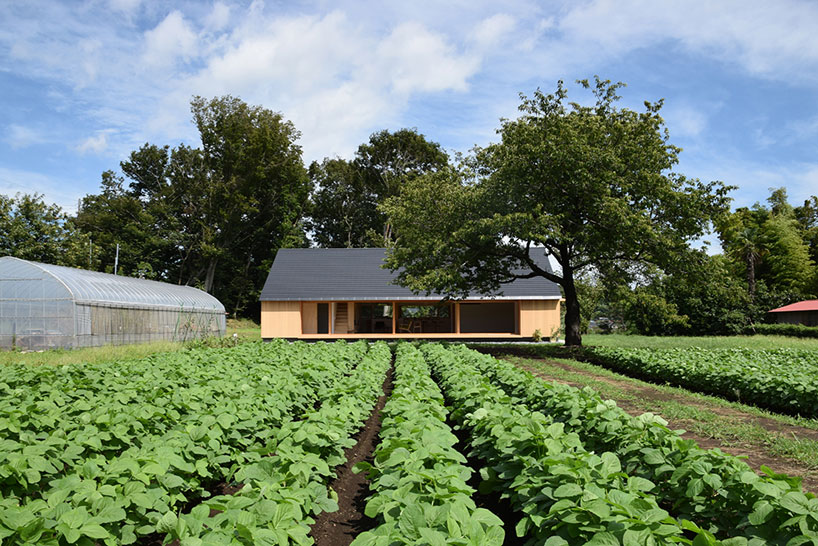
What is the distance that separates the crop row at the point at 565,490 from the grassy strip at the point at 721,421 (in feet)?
10.3

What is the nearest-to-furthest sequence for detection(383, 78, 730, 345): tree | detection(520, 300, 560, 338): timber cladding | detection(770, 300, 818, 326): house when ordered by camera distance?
detection(383, 78, 730, 345): tree → detection(520, 300, 560, 338): timber cladding → detection(770, 300, 818, 326): house

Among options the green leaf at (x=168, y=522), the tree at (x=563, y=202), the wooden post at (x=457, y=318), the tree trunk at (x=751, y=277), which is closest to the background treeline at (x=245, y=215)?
the tree trunk at (x=751, y=277)

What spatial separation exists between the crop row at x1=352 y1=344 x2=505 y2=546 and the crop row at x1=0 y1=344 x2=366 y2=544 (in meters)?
1.03

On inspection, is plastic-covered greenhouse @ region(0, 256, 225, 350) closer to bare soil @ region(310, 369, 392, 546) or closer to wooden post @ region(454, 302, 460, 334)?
wooden post @ region(454, 302, 460, 334)

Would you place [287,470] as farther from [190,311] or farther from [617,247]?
[190,311]

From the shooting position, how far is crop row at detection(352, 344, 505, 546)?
2.51m

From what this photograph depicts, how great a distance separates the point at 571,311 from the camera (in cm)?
1919

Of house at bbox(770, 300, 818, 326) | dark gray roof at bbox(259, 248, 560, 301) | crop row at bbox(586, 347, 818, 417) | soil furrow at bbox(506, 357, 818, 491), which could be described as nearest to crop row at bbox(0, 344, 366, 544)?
soil furrow at bbox(506, 357, 818, 491)

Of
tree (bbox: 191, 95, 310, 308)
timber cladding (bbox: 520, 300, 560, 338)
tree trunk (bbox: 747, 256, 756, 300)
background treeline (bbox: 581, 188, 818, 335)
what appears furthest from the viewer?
tree (bbox: 191, 95, 310, 308)

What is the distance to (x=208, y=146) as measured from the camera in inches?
1615

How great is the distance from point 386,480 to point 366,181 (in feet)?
147

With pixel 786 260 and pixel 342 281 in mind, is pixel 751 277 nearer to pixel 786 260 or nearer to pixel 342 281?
pixel 786 260

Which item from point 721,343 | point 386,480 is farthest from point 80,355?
point 721,343

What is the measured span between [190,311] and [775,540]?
81.2ft
